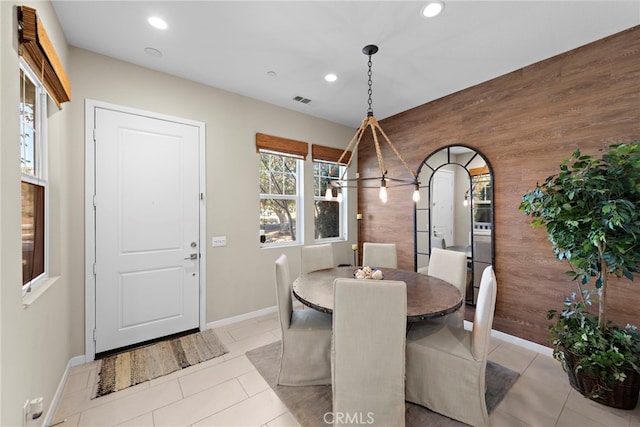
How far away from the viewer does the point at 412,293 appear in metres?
2.04

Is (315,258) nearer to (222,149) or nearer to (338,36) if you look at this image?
(222,149)

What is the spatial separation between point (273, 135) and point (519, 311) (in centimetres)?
354

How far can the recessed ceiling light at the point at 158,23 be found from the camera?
6.67ft

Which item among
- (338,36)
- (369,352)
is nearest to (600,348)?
(369,352)

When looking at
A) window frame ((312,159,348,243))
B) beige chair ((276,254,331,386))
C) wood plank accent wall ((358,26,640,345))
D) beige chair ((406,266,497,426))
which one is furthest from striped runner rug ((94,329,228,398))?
wood plank accent wall ((358,26,640,345))

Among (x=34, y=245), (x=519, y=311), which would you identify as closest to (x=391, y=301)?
(x=519, y=311)

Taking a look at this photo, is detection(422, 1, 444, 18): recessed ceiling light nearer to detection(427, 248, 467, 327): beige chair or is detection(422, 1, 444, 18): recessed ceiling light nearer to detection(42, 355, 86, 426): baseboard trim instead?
detection(427, 248, 467, 327): beige chair

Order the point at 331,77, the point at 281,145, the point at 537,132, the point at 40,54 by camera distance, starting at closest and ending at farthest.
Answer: the point at 40,54 → the point at 537,132 → the point at 331,77 → the point at 281,145

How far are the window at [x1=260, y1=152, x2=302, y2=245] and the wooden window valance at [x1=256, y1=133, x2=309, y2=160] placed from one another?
0.31 ft

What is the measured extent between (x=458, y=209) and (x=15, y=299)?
3.85 m

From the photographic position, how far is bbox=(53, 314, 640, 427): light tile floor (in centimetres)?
173

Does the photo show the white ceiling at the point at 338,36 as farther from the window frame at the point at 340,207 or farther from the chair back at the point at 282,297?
the chair back at the point at 282,297

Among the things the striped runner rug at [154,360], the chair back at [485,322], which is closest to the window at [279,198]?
the striped runner rug at [154,360]

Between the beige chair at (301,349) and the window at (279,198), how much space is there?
1619mm
